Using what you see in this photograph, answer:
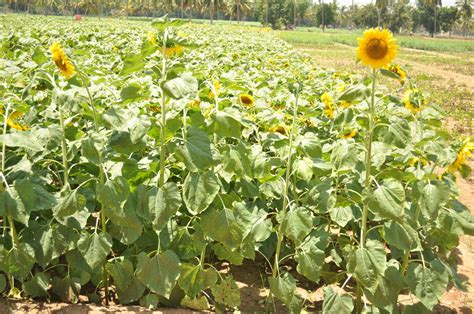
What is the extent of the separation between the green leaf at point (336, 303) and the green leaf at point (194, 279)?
54cm

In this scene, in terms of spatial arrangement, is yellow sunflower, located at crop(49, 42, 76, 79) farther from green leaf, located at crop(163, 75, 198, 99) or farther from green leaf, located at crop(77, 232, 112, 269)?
green leaf, located at crop(77, 232, 112, 269)

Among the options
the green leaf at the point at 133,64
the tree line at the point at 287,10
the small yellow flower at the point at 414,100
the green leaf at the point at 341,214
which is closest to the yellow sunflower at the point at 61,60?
the green leaf at the point at 133,64

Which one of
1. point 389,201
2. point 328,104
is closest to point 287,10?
point 328,104

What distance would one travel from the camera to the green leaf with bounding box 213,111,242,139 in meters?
2.19

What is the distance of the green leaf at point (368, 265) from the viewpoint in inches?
84.8

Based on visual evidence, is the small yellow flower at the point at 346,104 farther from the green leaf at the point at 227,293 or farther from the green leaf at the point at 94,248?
the green leaf at the point at 94,248

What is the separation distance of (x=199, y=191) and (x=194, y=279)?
0.52 meters

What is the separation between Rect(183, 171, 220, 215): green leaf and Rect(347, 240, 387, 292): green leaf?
2.25 feet

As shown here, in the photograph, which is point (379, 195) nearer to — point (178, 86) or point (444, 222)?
point (444, 222)

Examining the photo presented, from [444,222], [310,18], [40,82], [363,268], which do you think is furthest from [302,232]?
[310,18]

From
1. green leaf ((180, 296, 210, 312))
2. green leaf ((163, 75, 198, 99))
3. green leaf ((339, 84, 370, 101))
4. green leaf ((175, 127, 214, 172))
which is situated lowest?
green leaf ((180, 296, 210, 312))

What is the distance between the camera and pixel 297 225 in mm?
2193

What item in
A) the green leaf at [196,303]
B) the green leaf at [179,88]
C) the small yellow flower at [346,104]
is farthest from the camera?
the small yellow flower at [346,104]

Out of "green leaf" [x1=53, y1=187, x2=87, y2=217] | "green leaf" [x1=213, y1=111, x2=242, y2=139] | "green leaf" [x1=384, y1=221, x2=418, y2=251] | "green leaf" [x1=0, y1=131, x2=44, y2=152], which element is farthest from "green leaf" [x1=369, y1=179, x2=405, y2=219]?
"green leaf" [x1=0, y1=131, x2=44, y2=152]
